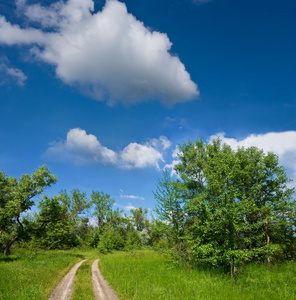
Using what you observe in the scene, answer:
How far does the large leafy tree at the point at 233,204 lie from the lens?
14.0 m

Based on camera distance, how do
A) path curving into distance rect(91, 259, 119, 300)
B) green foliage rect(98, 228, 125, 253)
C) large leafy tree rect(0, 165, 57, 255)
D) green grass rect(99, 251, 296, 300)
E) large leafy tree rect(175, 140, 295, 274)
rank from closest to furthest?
green grass rect(99, 251, 296, 300)
path curving into distance rect(91, 259, 119, 300)
large leafy tree rect(175, 140, 295, 274)
large leafy tree rect(0, 165, 57, 255)
green foliage rect(98, 228, 125, 253)

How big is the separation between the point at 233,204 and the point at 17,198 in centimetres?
3063

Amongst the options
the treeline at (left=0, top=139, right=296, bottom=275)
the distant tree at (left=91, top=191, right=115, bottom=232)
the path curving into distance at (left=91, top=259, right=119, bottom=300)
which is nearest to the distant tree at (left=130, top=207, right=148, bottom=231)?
the distant tree at (left=91, top=191, right=115, bottom=232)

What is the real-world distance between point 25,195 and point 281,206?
34195 millimetres

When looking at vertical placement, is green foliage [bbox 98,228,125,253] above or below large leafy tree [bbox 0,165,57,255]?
below

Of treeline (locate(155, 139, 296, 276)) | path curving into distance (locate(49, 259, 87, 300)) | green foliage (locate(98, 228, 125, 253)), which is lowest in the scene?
green foliage (locate(98, 228, 125, 253))

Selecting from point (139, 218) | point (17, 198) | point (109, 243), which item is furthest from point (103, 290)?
point (139, 218)

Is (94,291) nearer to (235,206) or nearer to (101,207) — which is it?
(235,206)

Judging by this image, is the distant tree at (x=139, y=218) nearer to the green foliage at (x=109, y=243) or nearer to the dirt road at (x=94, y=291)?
the green foliage at (x=109, y=243)

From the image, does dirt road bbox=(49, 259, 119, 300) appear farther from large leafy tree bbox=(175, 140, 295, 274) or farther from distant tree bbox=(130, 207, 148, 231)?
distant tree bbox=(130, 207, 148, 231)

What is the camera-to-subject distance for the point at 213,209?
15.1 metres

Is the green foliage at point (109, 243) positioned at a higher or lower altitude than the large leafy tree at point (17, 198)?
lower

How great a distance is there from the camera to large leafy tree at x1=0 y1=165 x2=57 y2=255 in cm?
2900

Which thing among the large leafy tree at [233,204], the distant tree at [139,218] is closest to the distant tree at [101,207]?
the distant tree at [139,218]
